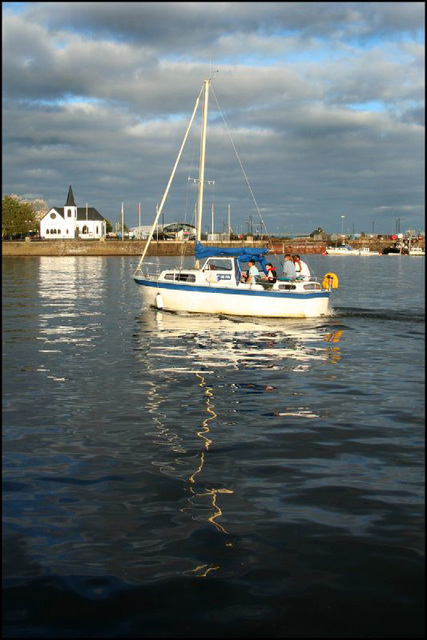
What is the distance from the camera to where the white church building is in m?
181

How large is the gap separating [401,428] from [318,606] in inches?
276

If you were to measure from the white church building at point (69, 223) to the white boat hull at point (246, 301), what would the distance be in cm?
14861

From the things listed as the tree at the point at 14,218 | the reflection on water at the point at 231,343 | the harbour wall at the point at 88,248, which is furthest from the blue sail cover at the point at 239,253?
the tree at the point at 14,218

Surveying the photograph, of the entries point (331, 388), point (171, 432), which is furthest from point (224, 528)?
point (331, 388)

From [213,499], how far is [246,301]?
2341cm

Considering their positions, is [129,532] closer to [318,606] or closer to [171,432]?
[318,606]

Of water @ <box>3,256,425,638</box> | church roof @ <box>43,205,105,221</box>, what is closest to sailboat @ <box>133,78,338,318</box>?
water @ <box>3,256,425,638</box>

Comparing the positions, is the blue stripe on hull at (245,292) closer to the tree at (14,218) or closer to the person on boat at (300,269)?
the person on boat at (300,269)

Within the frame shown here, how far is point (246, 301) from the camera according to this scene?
3247cm

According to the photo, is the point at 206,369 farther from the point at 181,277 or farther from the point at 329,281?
the point at 329,281

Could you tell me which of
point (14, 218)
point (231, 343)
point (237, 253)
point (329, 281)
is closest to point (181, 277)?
point (237, 253)

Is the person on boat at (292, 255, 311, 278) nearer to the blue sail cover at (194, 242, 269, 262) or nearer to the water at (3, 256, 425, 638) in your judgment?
the blue sail cover at (194, 242, 269, 262)

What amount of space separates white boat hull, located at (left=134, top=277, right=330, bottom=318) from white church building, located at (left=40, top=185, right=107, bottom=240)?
488 feet

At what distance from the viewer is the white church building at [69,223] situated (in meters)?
181
